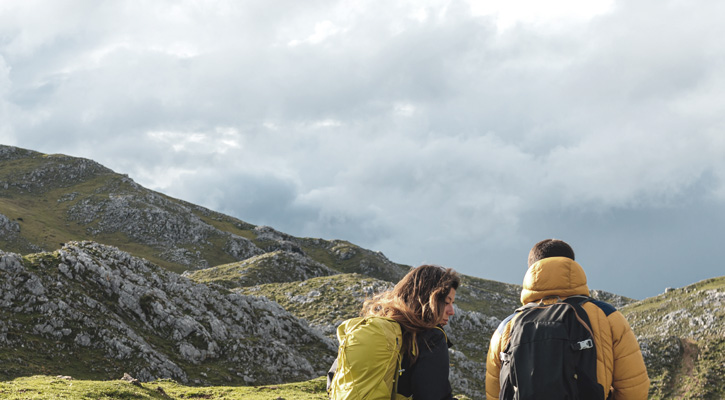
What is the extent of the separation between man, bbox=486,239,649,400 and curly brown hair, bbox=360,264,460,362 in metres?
1.50

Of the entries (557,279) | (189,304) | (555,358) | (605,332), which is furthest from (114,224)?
(605,332)

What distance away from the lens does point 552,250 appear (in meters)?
8.58

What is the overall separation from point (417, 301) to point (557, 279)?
2.56 m

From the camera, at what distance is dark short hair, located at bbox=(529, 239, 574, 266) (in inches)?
337

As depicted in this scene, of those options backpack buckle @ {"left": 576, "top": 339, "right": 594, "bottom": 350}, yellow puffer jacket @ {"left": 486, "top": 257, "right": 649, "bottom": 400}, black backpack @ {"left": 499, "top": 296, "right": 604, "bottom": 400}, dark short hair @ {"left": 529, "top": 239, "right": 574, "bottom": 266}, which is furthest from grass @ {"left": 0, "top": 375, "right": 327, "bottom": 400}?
backpack buckle @ {"left": 576, "top": 339, "right": 594, "bottom": 350}

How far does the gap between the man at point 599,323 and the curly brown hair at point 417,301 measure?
59.0 inches

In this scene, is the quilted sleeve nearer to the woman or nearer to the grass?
the woman

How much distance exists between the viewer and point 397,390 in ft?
24.2

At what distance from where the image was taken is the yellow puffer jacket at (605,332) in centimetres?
755

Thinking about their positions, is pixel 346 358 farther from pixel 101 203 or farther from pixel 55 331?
pixel 101 203

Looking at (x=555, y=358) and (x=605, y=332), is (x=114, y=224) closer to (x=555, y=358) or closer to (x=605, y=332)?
(x=555, y=358)

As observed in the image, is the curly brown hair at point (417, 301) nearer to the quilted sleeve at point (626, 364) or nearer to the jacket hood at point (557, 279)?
the jacket hood at point (557, 279)

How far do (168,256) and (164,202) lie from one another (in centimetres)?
4225

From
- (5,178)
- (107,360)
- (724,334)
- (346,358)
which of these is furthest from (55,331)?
(5,178)
